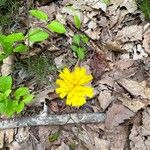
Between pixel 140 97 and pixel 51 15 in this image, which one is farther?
pixel 51 15

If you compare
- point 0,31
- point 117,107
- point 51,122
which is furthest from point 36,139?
point 0,31

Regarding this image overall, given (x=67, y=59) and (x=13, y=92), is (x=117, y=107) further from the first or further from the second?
(x=13, y=92)

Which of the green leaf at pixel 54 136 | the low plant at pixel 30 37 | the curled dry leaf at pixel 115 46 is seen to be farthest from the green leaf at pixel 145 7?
the green leaf at pixel 54 136

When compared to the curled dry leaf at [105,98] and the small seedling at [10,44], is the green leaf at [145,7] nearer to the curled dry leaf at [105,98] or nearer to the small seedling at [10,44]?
the curled dry leaf at [105,98]

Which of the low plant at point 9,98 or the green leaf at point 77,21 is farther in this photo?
the green leaf at point 77,21

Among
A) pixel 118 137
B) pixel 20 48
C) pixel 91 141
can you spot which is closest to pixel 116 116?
pixel 118 137

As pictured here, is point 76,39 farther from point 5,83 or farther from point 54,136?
point 54,136
